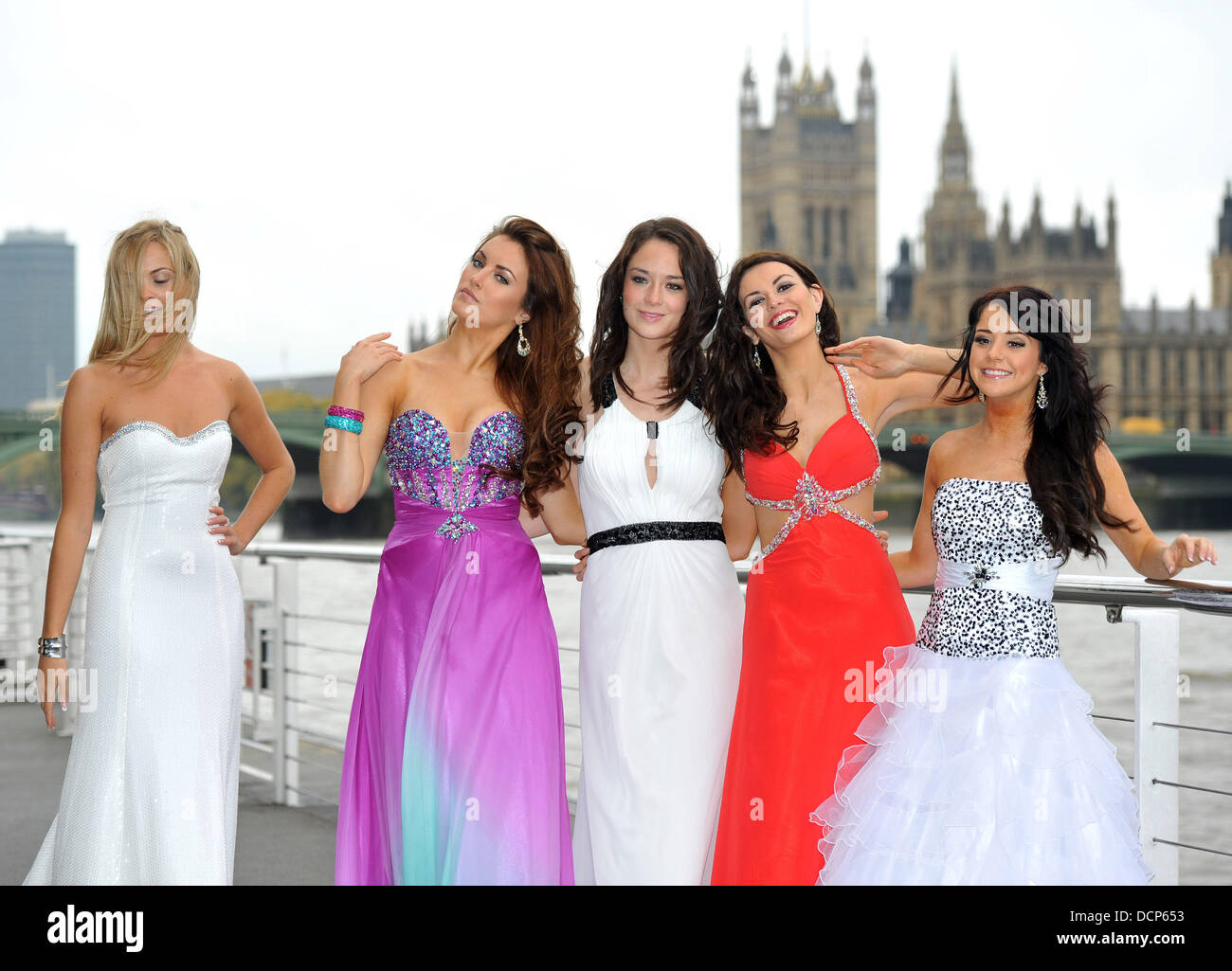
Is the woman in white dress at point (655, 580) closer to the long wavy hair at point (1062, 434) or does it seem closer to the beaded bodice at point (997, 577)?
the beaded bodice at point (997, 577)

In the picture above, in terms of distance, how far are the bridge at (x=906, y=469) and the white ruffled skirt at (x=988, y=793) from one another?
47.1ft

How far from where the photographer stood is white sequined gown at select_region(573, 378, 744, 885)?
260 centimetres

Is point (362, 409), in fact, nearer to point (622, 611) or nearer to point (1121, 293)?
point (622, 611)

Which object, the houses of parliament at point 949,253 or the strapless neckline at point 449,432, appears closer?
the strapless neckline at point 449,432

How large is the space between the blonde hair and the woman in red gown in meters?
1.02

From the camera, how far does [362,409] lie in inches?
105

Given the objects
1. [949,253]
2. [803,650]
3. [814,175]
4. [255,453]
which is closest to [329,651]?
[255,453]

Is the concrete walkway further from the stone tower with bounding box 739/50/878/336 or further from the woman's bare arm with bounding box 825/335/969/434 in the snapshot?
the stone tower with bounding box 739/50/878/336

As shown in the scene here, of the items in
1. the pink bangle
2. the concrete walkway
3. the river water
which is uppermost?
the pink bangle

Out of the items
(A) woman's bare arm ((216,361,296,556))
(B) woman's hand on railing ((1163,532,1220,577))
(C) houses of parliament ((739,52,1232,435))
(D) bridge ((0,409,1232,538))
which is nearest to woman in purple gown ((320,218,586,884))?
(A) woman's bare arm ((216,361,296,556))

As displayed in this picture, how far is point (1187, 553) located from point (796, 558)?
0.67 metres

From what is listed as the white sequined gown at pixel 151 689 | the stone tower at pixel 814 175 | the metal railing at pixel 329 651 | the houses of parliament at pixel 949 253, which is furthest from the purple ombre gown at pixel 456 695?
the stone tower at pixel 814 175

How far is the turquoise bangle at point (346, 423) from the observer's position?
8.55 ft
